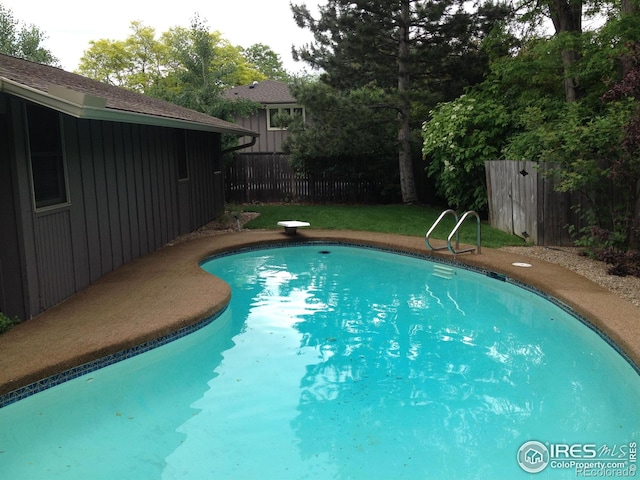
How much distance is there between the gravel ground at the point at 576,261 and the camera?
6.50 m

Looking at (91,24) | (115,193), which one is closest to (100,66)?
(91,24)

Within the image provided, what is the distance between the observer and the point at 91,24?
44219mm

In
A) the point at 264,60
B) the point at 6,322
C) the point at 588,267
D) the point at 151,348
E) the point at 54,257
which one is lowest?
the point at 151,348

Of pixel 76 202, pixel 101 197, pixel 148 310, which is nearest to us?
pixel 148 310

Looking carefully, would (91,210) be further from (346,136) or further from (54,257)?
(346,136)

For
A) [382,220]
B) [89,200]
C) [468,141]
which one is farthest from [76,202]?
[468,141]

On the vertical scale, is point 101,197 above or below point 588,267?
above

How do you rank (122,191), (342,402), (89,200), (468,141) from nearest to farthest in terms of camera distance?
(342,402)
(89,200)
(122,191)
(468,141)

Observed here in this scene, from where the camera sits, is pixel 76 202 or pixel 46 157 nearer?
pixel 46 157

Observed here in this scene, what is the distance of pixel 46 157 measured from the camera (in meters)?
5.86

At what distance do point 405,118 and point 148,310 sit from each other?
10993 millimetres

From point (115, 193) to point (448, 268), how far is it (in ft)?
17.3

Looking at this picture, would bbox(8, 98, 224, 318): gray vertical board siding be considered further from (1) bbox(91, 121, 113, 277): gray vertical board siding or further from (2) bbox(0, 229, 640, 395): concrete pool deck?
(2) bbox(0, 229, 640, 395): concrete pool deck

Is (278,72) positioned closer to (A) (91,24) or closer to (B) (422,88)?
(A) (91,24)
